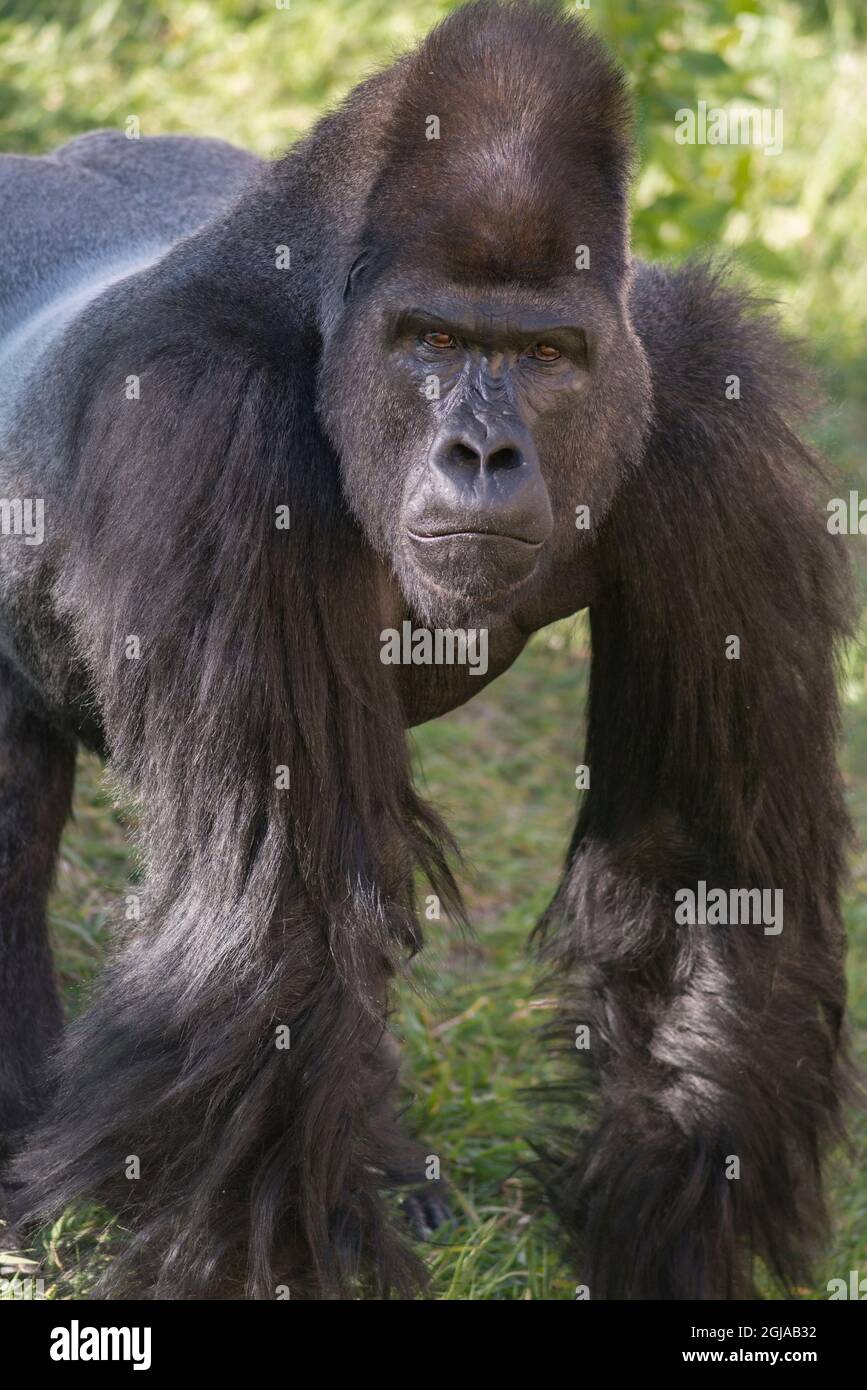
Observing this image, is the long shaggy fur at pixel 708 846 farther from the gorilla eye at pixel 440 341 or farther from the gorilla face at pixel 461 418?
the gorilla eye at pixel 440 341

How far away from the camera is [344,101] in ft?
13.7

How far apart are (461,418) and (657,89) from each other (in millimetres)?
4477

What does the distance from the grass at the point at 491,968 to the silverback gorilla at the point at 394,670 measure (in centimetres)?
29

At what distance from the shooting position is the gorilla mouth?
3752 millimetres

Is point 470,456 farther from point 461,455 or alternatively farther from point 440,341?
point 440,341

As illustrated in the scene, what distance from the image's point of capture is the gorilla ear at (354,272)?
3963 mm

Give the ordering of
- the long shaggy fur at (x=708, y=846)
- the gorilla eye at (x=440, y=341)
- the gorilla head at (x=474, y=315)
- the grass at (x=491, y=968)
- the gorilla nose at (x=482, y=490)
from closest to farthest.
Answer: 1. the gorilla nose at (x=482, y=490)
2. the gorilla head at (x=474, y=315)
3. the gorilla eye at (x=440, y=341)
4. the long shaggy fur at (x=708, y=846)
5. the grass at (x=491, y=968)

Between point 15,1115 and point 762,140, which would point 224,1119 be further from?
point 762,140
